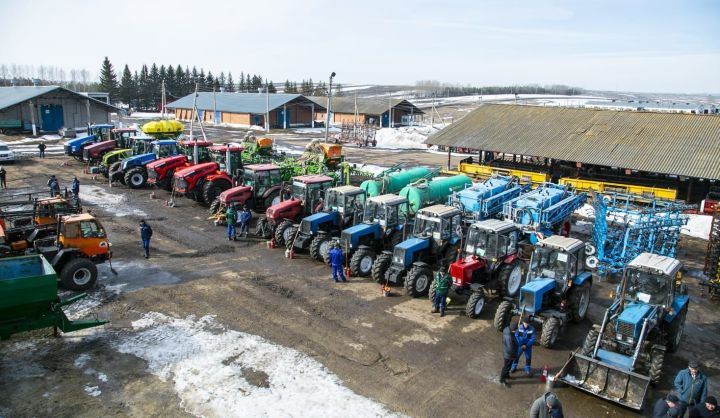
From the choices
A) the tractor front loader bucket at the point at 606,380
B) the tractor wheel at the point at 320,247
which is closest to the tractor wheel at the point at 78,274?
the tractor wheel at the point at 320,247

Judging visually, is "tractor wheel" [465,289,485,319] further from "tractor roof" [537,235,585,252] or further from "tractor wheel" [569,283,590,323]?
"tractor wheel" [569,283,590,323]

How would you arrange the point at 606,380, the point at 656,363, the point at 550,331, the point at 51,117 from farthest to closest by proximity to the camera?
the point at 51,117 < the point at 550,331 < the point at 656,363 < the point at 606,380

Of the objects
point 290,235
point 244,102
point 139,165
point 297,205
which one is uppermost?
point 244,102

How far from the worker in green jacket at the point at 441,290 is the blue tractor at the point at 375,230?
2.94m

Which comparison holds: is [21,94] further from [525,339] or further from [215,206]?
[525,339]

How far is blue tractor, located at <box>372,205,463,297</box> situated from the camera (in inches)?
528

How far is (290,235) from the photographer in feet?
54.5

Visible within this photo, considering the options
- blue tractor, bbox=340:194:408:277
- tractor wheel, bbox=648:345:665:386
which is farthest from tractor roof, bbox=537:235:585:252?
blue tractor, bbox=340:194:408:277

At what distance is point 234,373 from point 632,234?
1223 cm

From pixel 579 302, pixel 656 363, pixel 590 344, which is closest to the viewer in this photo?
pixel 656 363

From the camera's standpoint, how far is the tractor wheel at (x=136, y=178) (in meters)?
26.0

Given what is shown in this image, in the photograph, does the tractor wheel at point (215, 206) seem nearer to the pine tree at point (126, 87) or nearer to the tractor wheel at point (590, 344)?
the tractor wheel at point (590, 344)

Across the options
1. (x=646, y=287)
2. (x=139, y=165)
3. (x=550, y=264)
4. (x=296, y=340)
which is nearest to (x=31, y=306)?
(x=296, y=340)

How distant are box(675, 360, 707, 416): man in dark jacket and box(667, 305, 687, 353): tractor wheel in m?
2.46
